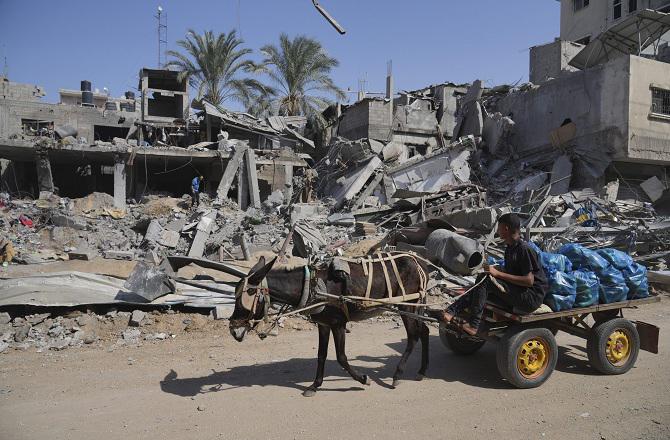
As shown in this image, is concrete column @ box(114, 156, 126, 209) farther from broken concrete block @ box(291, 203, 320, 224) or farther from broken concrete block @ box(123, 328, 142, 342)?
broken concrete block @ box(123, 328, 142, 342)

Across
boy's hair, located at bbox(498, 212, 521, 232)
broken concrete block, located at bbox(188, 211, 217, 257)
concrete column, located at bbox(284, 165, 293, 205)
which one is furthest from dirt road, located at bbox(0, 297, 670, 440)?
concrete column, located at bbox(284, 165, 293, 205)

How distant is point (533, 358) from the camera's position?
203 inches

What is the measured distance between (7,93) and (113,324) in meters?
29.5

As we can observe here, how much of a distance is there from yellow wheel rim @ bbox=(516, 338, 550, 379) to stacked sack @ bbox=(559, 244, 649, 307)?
74cm

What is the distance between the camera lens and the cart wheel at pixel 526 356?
4.90 meters

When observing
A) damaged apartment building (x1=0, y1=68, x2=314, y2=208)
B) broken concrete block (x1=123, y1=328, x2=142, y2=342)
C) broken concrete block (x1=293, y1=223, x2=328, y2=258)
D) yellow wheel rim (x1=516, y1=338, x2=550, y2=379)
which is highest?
damaged apartment building (x1=0, y1=68, x2=314, y2=208)

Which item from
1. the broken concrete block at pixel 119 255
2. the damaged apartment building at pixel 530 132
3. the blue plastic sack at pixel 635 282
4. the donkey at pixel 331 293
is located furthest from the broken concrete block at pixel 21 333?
the damaged apartment building at pixel 530 132

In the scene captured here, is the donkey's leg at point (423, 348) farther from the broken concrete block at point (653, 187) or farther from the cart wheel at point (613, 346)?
the broken concrete block at point (653, 187)

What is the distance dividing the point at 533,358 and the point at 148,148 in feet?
66.2

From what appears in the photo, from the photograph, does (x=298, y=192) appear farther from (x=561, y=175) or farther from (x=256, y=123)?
(x=561, y=175)

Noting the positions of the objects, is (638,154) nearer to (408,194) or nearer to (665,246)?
(665,246)

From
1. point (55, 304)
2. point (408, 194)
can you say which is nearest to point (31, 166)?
point (408, 194)

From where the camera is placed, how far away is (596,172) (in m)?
18.7

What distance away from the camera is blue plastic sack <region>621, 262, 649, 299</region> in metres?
5.71
